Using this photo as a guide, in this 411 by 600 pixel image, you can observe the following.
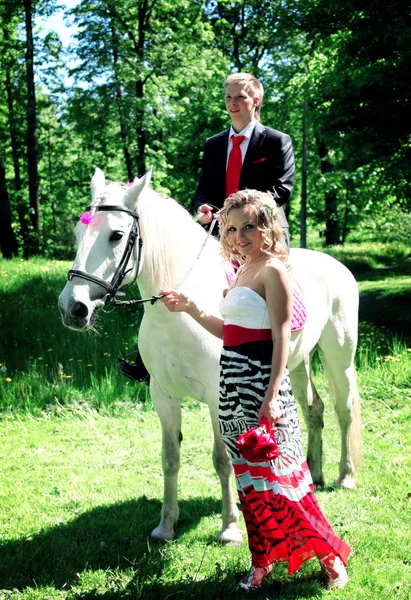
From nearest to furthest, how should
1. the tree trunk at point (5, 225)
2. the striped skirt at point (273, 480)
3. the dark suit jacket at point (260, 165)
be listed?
the striped skirt at point (273, 480) < the dark suit jacket at point (260, 165) < the tree trunk at point (5, 225)

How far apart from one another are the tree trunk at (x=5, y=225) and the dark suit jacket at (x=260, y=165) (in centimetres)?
1418

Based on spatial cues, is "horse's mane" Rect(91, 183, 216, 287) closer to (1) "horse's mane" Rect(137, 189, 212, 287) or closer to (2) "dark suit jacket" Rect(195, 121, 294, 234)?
(1) "horse's mane" Rect(137, 189, 212, 287)

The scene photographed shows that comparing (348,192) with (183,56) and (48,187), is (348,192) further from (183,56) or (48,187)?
(48,187)

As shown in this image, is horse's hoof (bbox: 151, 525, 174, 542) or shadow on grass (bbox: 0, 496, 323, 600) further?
horse's hoof (bbox: 151, 525, 174, 542)

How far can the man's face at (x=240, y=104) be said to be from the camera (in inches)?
150

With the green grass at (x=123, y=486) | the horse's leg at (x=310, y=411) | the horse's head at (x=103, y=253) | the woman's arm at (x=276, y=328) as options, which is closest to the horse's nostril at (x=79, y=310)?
the horse's head at (x=103, y=253)

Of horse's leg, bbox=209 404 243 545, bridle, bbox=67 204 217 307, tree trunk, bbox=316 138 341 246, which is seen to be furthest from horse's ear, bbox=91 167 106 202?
tree trunk, bbox=316 138 341 246

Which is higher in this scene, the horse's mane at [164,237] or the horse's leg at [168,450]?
the horse's mane at [164,237]

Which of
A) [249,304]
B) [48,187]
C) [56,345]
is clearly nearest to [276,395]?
[249,304]

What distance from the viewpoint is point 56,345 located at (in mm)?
8203

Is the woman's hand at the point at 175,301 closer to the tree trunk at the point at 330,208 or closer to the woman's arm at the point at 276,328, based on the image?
the woman's arm at the point at 276,328

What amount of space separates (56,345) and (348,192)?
17.2 meters

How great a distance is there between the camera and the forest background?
9.33m

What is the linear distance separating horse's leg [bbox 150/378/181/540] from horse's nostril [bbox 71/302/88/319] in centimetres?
110
